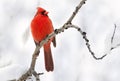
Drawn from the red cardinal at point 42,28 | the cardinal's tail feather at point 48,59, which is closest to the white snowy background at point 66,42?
the cardinal's tail feather at point 48,59

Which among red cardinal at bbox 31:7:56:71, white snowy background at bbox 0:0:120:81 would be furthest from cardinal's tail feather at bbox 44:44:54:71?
white snowy background at bbox 0:0:120:81

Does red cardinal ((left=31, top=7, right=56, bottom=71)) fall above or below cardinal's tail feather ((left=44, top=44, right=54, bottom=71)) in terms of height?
above

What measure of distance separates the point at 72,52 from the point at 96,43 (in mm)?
398

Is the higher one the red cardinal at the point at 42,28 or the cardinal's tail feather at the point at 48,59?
the red cardinal at the point at 42,28

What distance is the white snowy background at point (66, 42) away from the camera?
20.5ft

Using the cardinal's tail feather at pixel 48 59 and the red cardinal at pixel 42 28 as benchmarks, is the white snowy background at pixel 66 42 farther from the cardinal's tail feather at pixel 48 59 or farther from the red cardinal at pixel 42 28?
the red cardinal at pixel 42 28

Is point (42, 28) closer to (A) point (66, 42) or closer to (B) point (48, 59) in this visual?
(B) point (48, 59)

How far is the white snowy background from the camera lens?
20.5 feet

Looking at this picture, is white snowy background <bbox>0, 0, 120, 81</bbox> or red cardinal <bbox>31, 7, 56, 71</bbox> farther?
white snowy background <bbox>0, 0, 120, 81</bbox>

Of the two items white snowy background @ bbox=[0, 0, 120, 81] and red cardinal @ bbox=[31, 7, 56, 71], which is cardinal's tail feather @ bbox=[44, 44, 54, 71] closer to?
red cardinal @ bbox=[31, 7, 56, 71]

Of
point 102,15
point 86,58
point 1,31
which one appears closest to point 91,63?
point 86,58

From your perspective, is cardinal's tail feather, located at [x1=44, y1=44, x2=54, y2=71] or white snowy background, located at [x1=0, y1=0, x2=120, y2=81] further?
white snowy background, located at [x1=0, y1=0, x2=120, y2=81]

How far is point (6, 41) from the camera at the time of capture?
7.15 meters

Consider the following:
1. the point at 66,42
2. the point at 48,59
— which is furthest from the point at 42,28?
the point at 66,42
